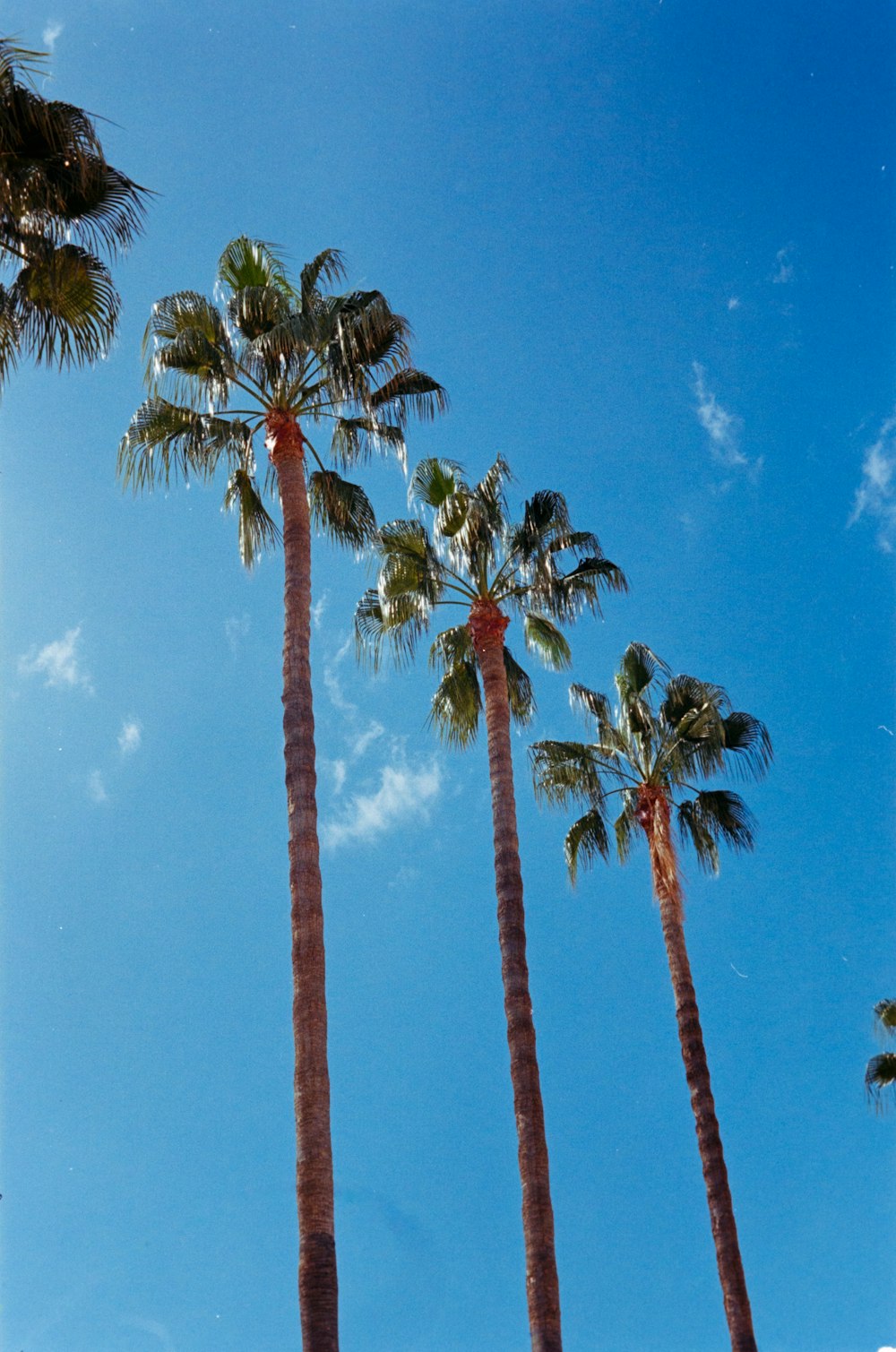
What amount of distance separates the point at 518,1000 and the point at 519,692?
6448mm

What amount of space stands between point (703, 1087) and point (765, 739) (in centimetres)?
640

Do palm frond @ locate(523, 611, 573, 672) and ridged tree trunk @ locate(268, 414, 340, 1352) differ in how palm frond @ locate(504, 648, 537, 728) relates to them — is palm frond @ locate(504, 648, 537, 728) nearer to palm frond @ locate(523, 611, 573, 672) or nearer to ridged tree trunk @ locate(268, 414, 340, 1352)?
palm frond @ locate(523, 611, 573, 672)

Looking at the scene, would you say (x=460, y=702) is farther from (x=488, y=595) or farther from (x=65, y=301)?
(x=65, y=301)

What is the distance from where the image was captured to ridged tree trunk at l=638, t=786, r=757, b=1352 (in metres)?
19.9

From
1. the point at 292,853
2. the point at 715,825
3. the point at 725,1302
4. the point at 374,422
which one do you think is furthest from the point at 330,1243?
the point at 715,825

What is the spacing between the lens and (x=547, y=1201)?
17.2 m

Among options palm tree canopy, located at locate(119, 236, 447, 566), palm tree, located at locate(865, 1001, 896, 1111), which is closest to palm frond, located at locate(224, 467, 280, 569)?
palm tree canopy, located at locate(119, 236, 447, 566)

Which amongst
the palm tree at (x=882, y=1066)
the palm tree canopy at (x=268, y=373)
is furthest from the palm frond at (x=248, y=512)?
the palm tree at (x=882, y=1066)

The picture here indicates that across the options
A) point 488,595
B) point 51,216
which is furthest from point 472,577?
point 51,216

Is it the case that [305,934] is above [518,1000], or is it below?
below

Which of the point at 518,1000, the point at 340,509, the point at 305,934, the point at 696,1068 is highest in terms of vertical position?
the point at 340,509

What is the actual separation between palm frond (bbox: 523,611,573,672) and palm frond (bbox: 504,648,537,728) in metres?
0.48

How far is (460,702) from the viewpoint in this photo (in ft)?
75.8

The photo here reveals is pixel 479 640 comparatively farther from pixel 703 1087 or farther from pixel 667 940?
pixel 703 1087
